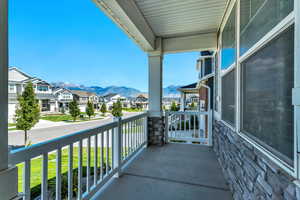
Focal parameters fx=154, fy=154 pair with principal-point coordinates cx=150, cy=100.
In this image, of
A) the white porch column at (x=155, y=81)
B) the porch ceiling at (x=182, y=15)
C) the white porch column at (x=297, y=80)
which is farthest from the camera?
the white porch column at (x=155, y=81)

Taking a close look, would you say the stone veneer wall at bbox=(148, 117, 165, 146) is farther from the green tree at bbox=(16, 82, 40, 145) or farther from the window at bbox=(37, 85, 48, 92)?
the green tree at bbox=(16, 82, 40, 145)

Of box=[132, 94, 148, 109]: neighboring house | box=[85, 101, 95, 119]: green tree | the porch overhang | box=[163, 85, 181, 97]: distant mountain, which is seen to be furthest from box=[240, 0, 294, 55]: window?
box=[163, 85, 181, 97]: distant mountain

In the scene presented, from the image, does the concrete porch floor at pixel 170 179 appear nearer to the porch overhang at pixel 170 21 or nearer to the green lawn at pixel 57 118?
the green lawn at pixel 57 118

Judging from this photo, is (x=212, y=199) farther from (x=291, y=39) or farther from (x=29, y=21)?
(x=29, y=21)

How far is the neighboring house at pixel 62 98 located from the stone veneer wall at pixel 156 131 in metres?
2.69

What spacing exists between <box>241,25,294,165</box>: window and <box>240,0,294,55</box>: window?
138 mm

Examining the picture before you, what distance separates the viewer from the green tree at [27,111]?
3.79 feet

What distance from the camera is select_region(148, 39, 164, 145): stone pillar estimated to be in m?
4.13

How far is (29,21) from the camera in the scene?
1403mm

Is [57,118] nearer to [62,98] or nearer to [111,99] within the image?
[62,98]

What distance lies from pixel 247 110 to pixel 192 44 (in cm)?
271

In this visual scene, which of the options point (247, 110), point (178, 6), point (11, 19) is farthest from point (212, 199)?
point (178, 6)

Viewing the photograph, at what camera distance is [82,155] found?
1.81 metres

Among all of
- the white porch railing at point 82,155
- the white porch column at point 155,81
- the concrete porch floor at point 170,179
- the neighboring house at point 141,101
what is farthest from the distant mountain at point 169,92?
the concrete porch floor at point 170,179
